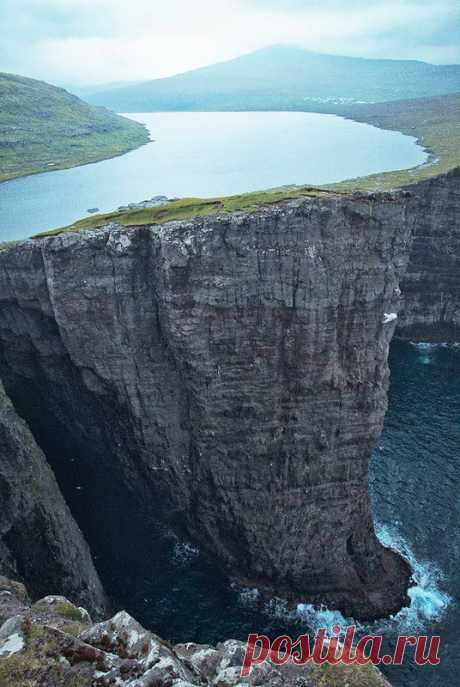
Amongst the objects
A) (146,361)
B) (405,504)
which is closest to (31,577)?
(146,361)

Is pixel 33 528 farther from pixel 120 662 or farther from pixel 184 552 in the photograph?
pixel 120 662

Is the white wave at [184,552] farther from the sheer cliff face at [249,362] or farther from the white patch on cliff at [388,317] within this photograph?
the white patch on cliff at [388,317]

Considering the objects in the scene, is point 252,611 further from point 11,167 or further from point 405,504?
point 11,167

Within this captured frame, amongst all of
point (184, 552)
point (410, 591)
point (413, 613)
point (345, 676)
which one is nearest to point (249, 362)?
point (184, 552)

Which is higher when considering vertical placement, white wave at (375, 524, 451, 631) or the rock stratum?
the rock stratum

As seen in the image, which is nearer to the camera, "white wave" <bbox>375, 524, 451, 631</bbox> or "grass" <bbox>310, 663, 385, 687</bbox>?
"grass" <bbox>310, 663, 385, 687</bbox>

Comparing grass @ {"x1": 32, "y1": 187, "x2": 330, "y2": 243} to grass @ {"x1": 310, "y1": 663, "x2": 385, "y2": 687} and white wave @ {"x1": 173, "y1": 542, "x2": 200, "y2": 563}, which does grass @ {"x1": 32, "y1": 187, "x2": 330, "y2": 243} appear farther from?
white wave @ {"x1": 173, "y1": 542, "x2": 200, "y2": 563}

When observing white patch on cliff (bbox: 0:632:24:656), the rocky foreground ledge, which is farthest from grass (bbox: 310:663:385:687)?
white patch on cliff (bbox: 0:632:24:656)
